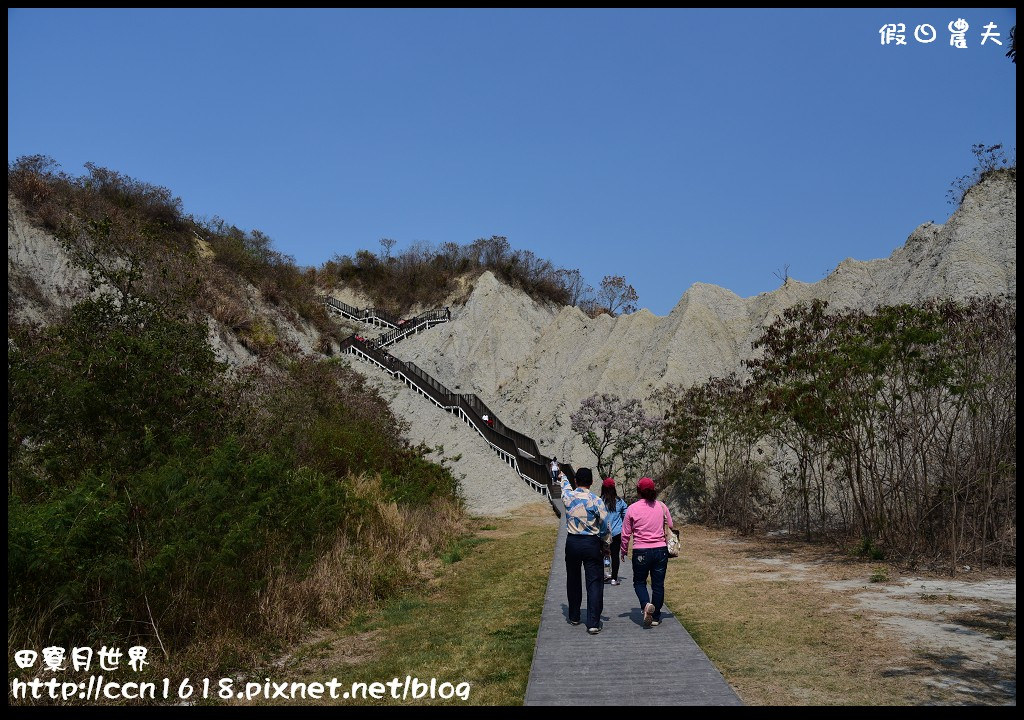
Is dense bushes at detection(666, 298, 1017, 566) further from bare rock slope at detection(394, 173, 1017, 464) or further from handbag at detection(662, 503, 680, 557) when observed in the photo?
bare rock slope at detection(394, 173, 1017, 464)

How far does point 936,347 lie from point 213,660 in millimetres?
13102

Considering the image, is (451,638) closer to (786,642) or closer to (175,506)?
(175,506)

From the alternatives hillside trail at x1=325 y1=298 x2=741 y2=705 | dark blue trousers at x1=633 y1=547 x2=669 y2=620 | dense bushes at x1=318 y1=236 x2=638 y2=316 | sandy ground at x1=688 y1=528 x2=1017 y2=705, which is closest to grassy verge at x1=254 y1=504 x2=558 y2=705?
hillside trail at x1=325 y1=298 x2=741 y2=705

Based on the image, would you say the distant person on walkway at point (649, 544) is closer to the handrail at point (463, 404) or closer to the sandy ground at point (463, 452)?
the sandy ground at point (463, 452)

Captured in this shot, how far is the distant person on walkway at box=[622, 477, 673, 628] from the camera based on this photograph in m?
8.46

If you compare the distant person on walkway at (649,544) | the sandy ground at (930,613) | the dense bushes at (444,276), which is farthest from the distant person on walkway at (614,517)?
the dense bushes at (444,276)

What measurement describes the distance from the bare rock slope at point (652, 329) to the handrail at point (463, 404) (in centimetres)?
211

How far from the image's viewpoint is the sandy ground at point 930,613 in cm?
617

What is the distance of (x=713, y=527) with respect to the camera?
2175 cm

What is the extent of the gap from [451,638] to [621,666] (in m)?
2.79

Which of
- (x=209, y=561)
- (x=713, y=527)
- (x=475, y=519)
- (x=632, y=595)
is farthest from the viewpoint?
(x=475, y=519)

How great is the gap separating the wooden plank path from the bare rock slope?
19.5 m
